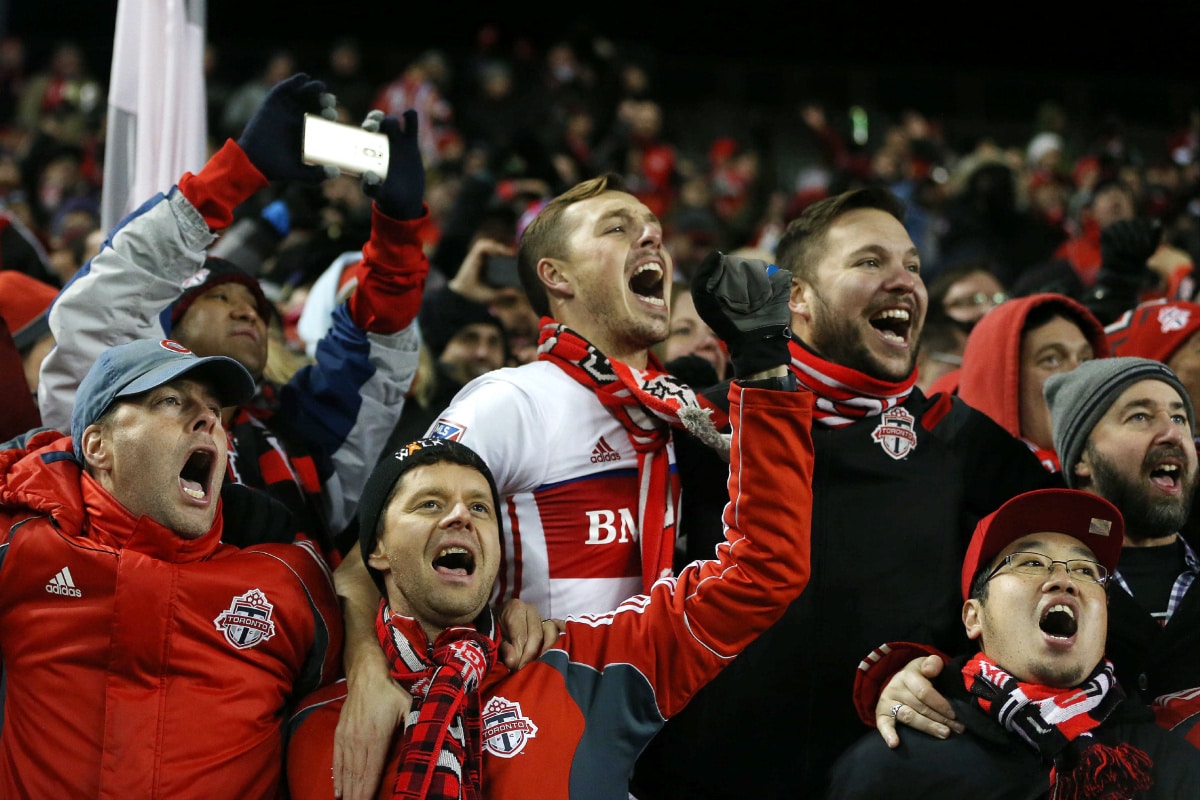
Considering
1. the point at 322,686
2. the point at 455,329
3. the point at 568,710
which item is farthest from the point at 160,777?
the point at 455,329

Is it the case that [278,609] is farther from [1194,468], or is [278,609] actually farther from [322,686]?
[1194,468]

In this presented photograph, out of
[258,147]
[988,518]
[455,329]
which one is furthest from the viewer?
A: [455,329]

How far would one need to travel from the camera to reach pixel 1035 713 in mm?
2896

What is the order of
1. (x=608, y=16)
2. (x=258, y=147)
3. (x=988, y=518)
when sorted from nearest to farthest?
(x=988, y=518)
(x=258, y=147)
(x=608, y=16)

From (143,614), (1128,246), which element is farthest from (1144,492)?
(143,614)

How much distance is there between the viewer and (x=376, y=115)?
11.8ft

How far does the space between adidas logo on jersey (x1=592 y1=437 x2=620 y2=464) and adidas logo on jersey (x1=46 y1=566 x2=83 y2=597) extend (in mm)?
1212

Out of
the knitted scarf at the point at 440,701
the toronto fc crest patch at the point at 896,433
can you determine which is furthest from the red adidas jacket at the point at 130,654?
the toronto fc crest patch at the point at 896,433

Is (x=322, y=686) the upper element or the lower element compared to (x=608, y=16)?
lower

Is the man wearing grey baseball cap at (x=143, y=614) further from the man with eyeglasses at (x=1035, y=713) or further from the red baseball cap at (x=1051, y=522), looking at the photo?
the red baseball cap at (x=1051, y=522)

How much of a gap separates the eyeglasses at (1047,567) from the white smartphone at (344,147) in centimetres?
190

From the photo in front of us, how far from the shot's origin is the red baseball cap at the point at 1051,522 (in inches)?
124

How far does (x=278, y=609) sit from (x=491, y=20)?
44.7 feet

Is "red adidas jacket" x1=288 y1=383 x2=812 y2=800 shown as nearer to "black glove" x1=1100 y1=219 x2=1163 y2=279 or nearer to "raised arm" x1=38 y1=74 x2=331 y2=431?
"raised arm" x1=38 y1=74 x2=331 y2=431
